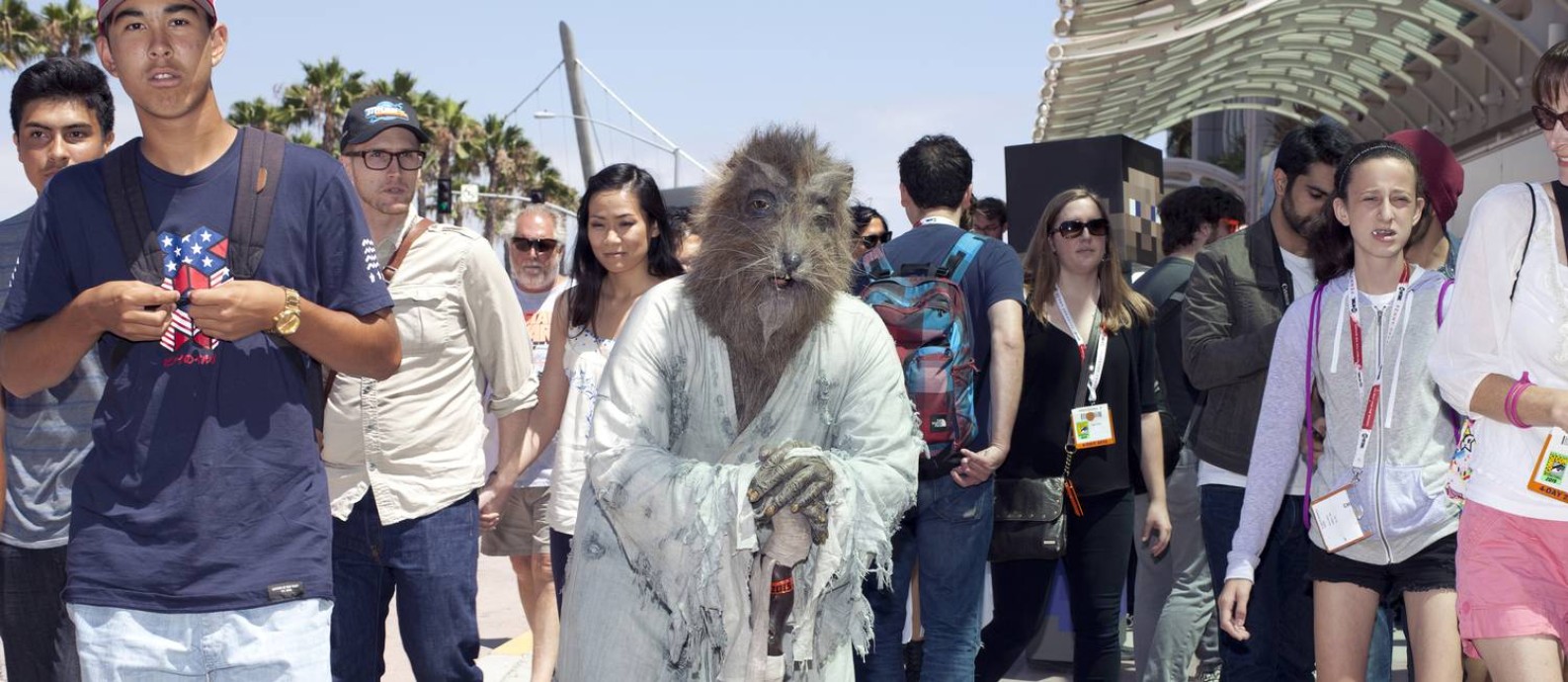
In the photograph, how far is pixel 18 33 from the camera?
36062 millimetres

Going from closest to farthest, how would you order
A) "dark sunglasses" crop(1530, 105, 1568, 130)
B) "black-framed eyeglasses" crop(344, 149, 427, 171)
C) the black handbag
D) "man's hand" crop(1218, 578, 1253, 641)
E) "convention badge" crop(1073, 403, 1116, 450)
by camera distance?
"dark sunglasses" crop(1530, 105, 1568, 130) < "man's hand" crop(1218, 578, 1253, 641) < "black-framed eyeglasses" crop(344, 149, 427, 171) < the black handbag < "convention badge" crop(1073, 403, 1116, 450)

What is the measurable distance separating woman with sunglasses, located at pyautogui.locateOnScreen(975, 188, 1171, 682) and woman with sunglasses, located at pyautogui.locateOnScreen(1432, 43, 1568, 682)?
7.40 ft

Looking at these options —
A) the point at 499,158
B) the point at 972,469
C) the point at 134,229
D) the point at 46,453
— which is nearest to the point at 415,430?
the point at 46,453

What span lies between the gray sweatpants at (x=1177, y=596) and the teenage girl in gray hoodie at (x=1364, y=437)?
1.55 m

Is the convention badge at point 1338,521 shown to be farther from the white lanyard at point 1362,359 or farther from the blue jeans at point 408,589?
the blue jeans at point 408,589

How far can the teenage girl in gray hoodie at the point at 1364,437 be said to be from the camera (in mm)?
4191

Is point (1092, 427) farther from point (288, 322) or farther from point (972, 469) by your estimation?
point (288, 322)

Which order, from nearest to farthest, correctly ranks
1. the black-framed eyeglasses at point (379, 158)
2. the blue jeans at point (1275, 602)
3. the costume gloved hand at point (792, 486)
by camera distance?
the costume gloved hand at point (792, 486)
the blue jeans at point (1275, 602)
the black-framed eyeglasses at point (379, 158)

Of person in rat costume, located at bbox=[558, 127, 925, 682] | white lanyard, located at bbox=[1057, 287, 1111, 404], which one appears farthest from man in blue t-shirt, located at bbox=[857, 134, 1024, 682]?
person in rat costume, located at bbox=[558, 127, 925, 682]

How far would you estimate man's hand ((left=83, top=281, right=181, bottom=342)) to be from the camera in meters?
2.88

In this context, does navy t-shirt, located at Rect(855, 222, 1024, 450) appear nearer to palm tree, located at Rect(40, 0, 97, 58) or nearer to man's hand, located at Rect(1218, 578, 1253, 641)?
man's hand, located at Rect(1218, 578, 1253, 641)

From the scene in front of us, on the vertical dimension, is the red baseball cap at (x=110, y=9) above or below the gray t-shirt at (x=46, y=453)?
above

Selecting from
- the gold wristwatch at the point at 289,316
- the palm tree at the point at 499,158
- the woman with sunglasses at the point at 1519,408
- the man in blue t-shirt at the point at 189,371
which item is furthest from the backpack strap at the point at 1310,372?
the palm tree at the point at 499,158

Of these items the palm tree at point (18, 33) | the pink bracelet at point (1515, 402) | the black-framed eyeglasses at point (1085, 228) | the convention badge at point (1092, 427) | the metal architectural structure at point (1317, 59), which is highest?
the palm tree at point (18, 33)
